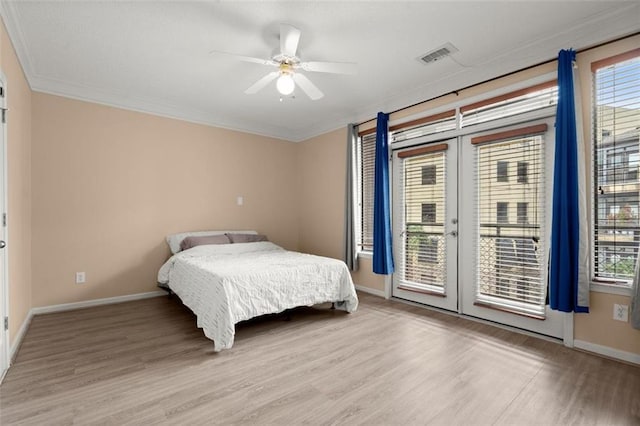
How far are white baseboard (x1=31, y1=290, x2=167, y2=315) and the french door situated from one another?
10.5 feet

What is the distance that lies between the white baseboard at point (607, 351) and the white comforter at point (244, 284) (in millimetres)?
1978

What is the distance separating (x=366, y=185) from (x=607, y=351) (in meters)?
2.98

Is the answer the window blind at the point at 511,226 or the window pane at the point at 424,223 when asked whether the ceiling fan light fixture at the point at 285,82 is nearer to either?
the window pane at the point at 424,223

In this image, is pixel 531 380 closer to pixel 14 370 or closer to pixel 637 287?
pixel 637 287

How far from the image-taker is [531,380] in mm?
2090

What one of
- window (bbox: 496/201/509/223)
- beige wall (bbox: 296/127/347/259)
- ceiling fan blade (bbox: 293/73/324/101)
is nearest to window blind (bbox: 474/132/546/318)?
window (bbox: 496/201/509/223)

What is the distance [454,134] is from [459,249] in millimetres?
1250

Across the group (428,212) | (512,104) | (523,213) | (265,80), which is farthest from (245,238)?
(512,104)

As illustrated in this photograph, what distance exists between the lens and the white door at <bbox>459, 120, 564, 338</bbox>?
2.82 m

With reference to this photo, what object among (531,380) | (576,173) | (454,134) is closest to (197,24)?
(454,134)

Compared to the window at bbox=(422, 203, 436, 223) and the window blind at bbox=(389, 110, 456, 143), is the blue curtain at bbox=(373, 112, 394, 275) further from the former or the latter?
the window at bbox=(422, 203, 436, 223)

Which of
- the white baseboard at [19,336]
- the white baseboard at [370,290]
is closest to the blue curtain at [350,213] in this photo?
the white baseboard at [370,290]

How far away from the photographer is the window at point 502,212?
10.0ft

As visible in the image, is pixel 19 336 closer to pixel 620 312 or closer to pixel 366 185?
pixel 366 185
